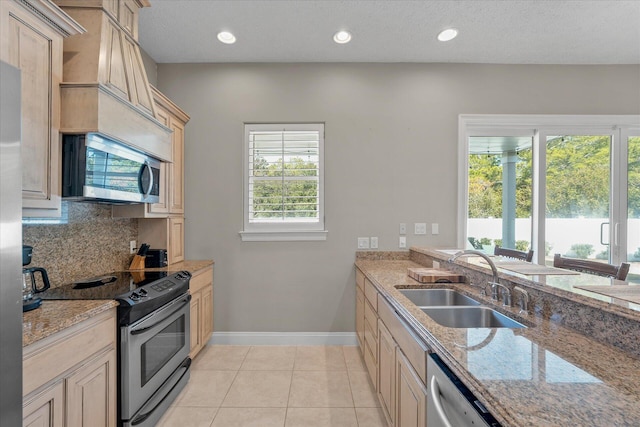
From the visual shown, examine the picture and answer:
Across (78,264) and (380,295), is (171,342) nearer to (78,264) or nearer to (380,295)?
(78,264)

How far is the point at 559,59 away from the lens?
2980 millimetres

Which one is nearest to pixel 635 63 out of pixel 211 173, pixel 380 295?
pixel 380 295

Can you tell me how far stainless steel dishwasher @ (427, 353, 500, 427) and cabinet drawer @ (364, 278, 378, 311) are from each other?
0.98 meters

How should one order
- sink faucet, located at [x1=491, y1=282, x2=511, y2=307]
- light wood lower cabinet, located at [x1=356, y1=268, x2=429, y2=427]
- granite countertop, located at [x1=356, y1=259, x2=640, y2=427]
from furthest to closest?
sink faucet, located at [x1=491, y1=282, x2=511, y2=307], light wood lower cabinet, located at [x1=356, y1=268, x2=429, y2=427], granite countertop, located at [x1=356, y1=259, x2=640, y2=427]

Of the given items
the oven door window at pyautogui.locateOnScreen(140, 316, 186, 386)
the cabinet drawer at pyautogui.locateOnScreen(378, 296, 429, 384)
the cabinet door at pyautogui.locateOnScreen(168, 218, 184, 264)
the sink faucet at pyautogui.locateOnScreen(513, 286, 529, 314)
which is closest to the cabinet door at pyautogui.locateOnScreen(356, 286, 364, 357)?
the cabinet drawer at pyautogui.locateOnScreen(378, 296, 429, 384)

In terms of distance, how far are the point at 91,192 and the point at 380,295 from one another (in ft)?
6.04

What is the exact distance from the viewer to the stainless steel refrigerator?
0.83 m

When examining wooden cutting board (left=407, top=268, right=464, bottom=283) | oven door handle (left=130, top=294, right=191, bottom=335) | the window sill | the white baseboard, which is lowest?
the white baseboard

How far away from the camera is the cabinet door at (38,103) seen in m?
1.28

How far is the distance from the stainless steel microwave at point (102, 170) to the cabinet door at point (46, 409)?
3.02ft

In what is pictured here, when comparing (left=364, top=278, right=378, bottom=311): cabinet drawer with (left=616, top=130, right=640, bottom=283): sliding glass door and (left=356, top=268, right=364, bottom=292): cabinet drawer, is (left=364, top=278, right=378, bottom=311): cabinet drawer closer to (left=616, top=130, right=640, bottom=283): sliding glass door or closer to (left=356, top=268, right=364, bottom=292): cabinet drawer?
(left=356, top=268, right=364, bottom=292): cabinet drawer

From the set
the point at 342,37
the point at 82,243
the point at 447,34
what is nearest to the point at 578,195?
the point at 447,34

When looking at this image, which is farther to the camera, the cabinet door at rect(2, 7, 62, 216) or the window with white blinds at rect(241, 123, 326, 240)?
the window with white blinds at rect(241, 123, 326, 240)

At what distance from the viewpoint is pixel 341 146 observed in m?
3.04
